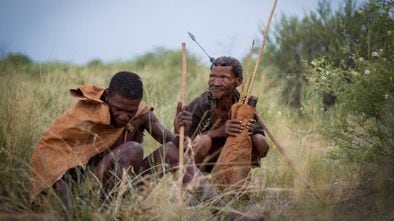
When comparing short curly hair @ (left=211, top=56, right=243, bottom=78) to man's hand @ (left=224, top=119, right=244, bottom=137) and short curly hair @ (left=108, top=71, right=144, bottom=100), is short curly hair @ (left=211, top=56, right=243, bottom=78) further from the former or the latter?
short curly hair @ (left=108, top=71, right=144, bottom=100)

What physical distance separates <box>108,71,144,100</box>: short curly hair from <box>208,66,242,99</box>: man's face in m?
0.79

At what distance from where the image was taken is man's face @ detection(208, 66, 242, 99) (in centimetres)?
483

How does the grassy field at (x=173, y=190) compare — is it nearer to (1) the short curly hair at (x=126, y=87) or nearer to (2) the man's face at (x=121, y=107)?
(2) the man's face at (x=121, y=107)

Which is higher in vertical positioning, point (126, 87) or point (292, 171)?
point (126, 87)

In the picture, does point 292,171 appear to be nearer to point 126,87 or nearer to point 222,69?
point 222,69

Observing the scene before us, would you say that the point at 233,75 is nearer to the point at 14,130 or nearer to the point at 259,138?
the point at 259,138

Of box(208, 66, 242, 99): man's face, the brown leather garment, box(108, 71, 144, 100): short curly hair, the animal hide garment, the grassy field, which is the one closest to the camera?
the grassy field

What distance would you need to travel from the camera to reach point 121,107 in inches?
164

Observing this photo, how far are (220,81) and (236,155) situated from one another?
24.7 inches

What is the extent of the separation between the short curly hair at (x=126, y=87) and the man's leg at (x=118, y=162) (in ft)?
A: 1.09

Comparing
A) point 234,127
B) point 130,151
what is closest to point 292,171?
point 234,127

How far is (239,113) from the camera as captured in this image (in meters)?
4.64

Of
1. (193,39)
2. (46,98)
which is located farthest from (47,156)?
(46,98)

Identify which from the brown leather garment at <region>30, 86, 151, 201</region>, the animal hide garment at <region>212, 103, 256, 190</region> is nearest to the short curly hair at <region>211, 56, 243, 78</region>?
the animal hide garment at <region>212, 103, 256, 190</region>
